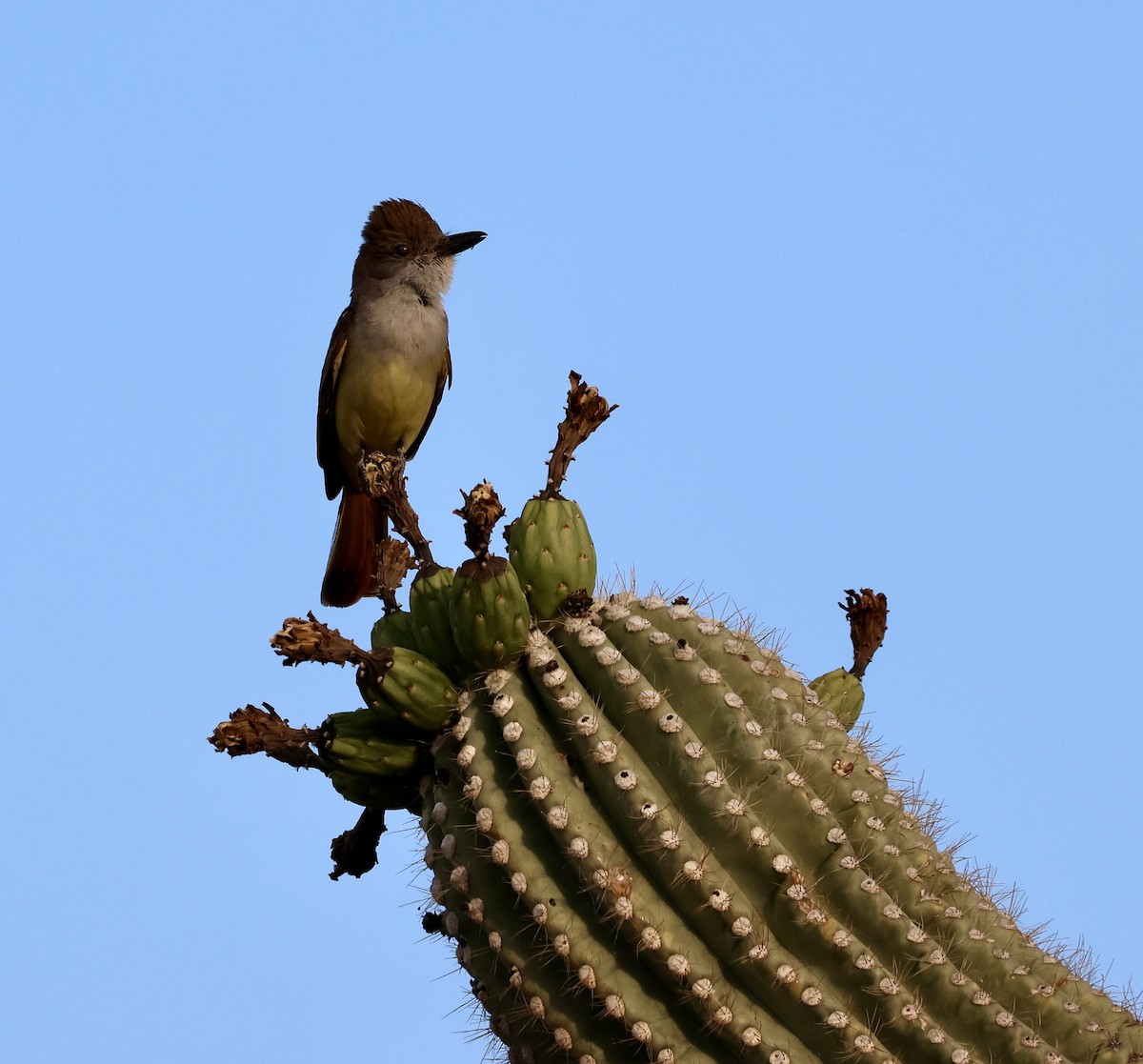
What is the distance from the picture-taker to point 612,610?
360cm

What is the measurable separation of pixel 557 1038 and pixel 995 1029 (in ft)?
3.30

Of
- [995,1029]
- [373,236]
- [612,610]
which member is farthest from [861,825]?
[373,236]

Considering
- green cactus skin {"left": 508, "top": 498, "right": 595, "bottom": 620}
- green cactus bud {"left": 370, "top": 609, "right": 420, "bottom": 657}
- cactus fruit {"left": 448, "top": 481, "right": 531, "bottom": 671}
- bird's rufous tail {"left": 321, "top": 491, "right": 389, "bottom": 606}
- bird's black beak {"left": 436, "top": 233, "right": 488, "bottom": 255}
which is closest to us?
cactus fruit {"left": 448, "top": 481, "right": 531, "bottom": 671}

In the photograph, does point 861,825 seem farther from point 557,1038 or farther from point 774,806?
point 557,1038

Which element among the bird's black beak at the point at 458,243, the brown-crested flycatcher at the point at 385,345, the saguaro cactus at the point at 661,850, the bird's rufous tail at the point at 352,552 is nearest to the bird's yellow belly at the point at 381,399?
the brown-crested flycatcher at the point at 385,345

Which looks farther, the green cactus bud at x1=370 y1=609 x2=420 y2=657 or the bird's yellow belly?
the bird's yellow belly

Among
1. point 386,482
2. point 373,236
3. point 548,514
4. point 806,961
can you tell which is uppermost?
point 373,236

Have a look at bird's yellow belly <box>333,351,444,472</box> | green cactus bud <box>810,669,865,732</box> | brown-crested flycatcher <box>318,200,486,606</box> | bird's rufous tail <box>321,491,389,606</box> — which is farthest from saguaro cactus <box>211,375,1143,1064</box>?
bird's yellow belly <box>333,351,444,472</box>

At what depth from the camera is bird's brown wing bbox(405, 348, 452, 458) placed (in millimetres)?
8961

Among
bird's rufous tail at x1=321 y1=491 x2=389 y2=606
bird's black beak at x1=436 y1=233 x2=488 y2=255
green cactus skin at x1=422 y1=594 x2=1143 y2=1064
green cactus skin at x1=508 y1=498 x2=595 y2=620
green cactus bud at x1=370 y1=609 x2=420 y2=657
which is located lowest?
green cactus skin at x1=422 y1=594 x2=1143 y2=1064

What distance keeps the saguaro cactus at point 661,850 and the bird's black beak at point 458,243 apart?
4987 millimetres

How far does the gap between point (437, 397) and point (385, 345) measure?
2.65ft

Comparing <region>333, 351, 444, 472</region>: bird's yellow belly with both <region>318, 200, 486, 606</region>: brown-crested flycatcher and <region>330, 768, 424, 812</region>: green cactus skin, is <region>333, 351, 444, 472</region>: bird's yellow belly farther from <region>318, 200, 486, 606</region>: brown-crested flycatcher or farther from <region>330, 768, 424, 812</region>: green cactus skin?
<region>330, 768, 424, 812</region>: green cactus skin

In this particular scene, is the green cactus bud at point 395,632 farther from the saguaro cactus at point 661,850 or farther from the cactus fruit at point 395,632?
the saguaro cactus at point 661,850
